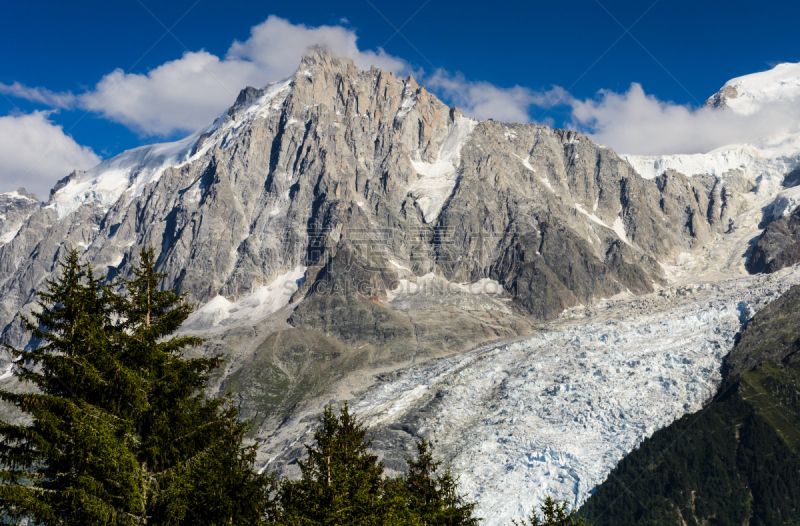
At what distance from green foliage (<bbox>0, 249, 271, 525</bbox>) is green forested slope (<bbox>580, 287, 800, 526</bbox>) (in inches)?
4316

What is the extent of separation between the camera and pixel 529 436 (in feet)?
421

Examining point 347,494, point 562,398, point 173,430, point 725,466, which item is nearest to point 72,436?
point 173,430

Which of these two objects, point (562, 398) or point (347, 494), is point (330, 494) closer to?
point (347, 494)

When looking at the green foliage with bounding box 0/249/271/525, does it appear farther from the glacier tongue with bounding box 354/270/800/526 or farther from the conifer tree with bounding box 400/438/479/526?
the glacier tongue with bounding box 354/270/800/526

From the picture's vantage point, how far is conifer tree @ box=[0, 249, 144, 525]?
42.4 feet

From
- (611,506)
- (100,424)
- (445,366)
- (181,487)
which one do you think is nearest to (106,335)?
(100,424)

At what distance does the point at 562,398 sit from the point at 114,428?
457ft

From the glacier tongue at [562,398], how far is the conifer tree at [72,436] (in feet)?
336

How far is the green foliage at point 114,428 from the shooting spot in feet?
43.2

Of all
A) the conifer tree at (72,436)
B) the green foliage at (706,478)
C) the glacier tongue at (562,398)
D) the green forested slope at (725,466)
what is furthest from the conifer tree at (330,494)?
the green forested slope at (725,466)

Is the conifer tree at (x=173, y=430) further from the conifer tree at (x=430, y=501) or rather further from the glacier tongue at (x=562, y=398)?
the glacier tongue at (x=562, y=398)

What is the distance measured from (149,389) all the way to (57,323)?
3.11 metres

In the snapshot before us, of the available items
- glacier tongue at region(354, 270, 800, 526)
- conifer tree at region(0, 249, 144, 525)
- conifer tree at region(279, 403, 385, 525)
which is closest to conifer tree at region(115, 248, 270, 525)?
conifer tree at region(0, 249, 144, 525)

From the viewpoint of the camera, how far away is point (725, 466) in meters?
125
